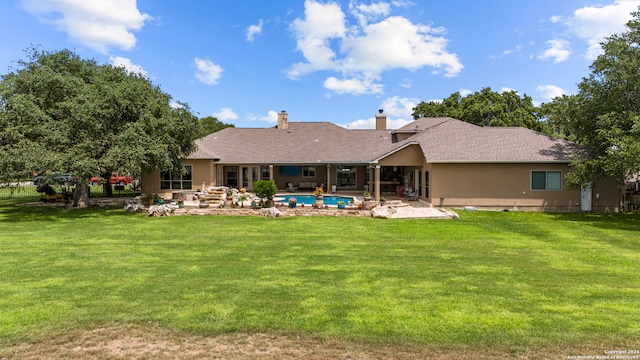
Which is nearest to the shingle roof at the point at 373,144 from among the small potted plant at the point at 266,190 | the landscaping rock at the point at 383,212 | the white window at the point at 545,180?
the white window at the point at 545,180

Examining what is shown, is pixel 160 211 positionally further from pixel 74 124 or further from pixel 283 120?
pixel 283 120

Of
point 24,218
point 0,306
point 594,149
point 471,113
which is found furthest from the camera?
point 471,113

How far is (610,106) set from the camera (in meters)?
17.2

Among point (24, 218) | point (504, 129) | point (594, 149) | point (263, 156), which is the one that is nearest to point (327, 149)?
point (263, 156)

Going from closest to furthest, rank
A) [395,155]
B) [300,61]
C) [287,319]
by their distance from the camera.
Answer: [287,319], [395,155], [300,61]

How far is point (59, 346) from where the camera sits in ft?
15.1

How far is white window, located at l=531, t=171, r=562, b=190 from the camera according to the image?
19.3 meters

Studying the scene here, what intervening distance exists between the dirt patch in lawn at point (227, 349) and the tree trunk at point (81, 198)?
17.7 metres

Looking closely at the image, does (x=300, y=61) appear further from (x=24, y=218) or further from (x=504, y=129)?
(x=24, y=218)

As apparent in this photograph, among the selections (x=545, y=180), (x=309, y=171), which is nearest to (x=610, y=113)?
(x=545, y=180)

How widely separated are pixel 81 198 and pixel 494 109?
4179 centimetres

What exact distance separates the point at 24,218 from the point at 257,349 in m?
17.4

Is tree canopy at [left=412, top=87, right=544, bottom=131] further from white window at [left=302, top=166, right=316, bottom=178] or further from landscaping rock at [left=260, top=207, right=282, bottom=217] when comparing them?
landscaping rock at [left=260, top=207, right=282, bottom=217]

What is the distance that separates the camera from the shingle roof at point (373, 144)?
777 inches
